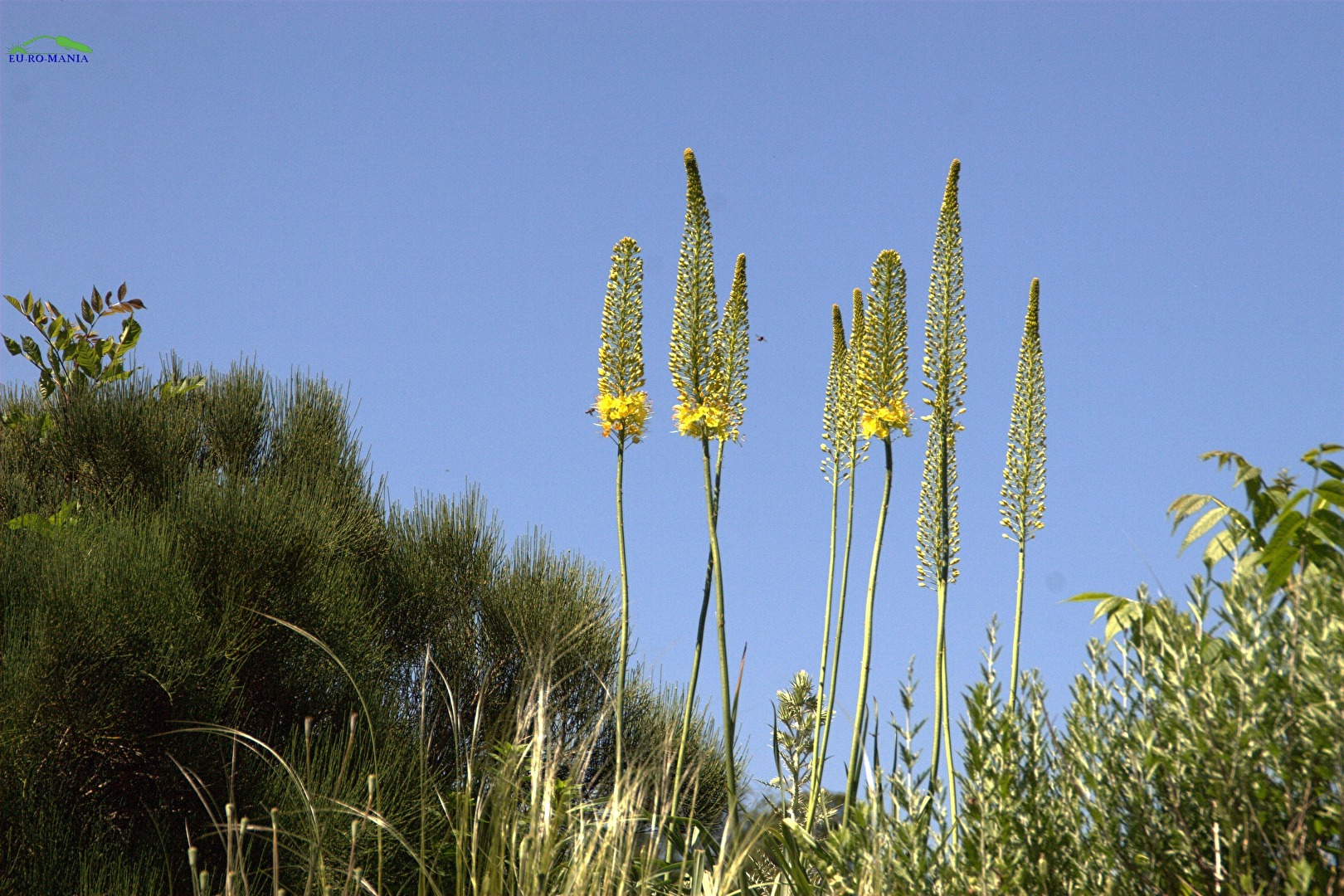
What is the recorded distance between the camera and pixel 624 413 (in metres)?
3.27

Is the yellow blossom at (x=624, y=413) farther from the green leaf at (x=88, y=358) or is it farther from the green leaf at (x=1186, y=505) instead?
the green leaf at (x=88, y=358)

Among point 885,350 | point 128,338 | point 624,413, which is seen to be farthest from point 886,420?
point 128,338

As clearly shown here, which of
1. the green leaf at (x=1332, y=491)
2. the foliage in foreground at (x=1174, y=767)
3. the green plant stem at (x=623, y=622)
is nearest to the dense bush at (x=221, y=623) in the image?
the green plant stem at (x=623, y=622)

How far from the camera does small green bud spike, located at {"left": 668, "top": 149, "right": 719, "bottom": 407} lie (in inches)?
111

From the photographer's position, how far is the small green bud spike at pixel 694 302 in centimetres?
283

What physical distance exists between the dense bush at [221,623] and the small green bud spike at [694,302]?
905mm

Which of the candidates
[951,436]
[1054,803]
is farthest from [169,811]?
[1054,803]

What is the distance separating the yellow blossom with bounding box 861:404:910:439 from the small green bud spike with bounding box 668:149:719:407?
485 millimetres

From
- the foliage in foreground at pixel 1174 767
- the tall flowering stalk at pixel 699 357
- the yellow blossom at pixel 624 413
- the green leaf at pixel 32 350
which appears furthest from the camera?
the green leaf at pixel 32 350

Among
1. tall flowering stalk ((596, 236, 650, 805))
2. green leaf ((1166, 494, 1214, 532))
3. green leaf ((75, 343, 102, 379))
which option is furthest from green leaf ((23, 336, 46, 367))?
green leaf ((1166, 494, 1214, 532))

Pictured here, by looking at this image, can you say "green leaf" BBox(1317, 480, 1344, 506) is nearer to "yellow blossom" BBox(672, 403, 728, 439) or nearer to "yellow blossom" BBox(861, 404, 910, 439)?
"yellow blossom" BBox(861, 404, 910, 439)

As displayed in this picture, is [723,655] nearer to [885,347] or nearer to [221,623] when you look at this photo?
[885,347]

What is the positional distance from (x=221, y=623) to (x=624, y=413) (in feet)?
12.0

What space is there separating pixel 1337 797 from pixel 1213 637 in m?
0.29
